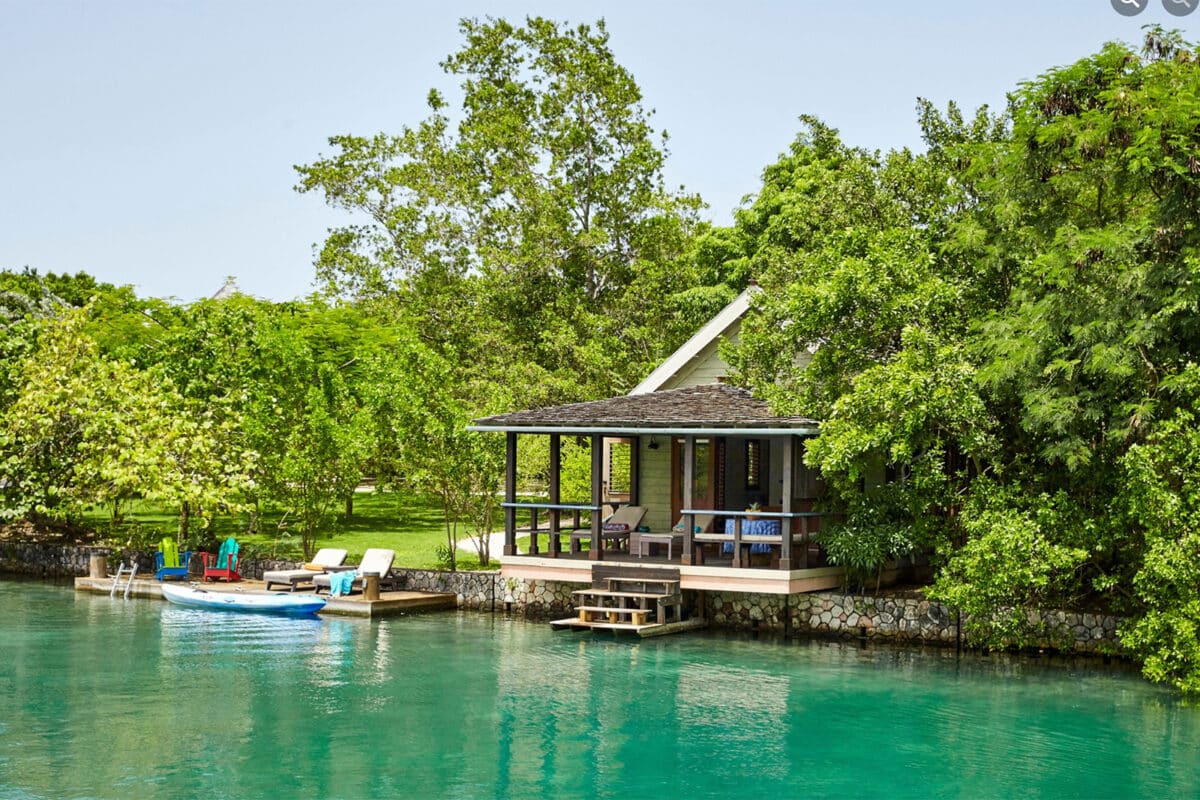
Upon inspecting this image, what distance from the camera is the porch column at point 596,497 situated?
2642cm

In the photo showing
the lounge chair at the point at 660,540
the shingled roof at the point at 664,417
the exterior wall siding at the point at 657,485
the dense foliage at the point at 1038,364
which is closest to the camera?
the dense foliage at the point at 1038,364

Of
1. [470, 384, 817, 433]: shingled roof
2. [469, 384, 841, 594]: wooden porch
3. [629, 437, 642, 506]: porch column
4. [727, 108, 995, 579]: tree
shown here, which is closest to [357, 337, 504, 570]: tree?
[470, 384, 817, 433]: shingled roof

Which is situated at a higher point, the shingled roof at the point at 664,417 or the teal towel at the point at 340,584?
the shingled roof at the point at 664,417

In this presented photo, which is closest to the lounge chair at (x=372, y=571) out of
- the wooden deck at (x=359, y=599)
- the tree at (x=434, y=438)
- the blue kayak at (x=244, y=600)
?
the wooden deck at (x=359, y=599)

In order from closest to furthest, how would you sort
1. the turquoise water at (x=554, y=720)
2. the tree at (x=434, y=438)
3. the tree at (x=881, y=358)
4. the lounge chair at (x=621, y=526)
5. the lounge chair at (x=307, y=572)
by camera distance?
1. the turquoise water at (x=554, y=720)
2. the tree at (x=881, y=358)
3. the lounge chair at (x=621, y=526)
4. the lounge chair at (x=307, y=572)
5. the tree at (x=434, y=438)

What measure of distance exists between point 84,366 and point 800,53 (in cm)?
2084

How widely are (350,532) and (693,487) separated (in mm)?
15780

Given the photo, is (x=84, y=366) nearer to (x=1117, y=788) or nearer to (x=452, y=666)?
(x=452, y=666)

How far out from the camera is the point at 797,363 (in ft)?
96.4

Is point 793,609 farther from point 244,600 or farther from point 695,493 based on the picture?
point 244,600

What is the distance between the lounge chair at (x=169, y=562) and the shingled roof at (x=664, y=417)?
9127 millimetres

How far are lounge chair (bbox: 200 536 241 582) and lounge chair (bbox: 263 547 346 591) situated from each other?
50.7 inches

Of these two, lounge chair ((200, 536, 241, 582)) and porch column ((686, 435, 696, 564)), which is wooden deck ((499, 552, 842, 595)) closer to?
porch column ((686, 435, 696, 564))

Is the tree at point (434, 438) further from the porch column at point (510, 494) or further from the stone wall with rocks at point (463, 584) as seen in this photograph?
the porch column at point (510, 494)
